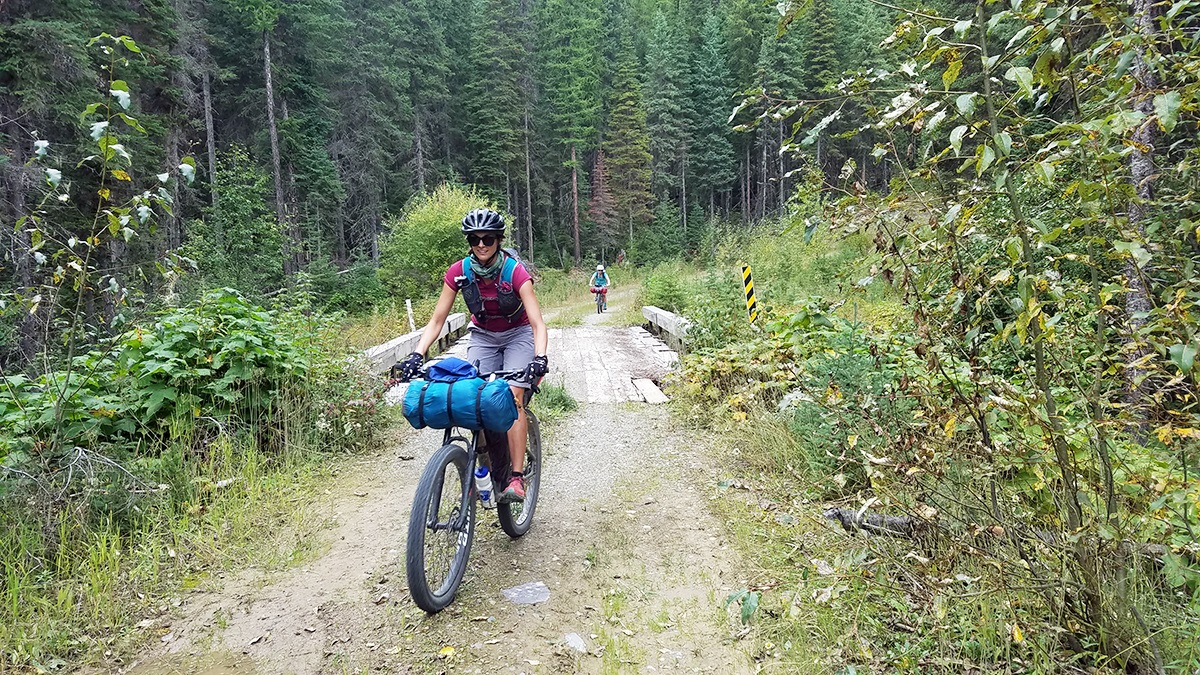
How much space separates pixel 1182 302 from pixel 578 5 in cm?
4749

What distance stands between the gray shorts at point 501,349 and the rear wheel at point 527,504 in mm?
344

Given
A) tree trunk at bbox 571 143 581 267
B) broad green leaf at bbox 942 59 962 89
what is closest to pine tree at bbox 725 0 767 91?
tree trunk at bbox 571 143 581 267

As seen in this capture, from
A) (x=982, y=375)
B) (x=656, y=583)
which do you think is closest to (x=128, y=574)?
(x=656, y=583)

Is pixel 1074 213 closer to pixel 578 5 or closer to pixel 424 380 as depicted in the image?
pixel 424 380

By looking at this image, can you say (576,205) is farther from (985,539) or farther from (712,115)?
(985,539)

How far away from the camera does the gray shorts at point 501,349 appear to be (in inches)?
159

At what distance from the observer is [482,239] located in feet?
12.2

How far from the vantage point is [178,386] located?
4.61 metres

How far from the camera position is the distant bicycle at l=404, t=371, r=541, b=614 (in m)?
2.79

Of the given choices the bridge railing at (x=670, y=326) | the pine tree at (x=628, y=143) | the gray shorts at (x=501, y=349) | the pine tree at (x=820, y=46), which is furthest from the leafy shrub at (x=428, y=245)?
the pine tree at (x=820, y=46)

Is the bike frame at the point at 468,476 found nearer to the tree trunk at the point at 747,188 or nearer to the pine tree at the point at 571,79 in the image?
the pine tree at the point at 571,79

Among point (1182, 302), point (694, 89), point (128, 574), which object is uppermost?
point (694, 89)

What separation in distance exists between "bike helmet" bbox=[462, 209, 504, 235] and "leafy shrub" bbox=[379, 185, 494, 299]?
17.4 meters

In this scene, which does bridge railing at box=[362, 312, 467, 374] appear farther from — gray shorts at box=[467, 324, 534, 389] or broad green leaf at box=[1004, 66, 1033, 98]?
broad green leaf at box=[1004, 66, 1033, 98]
